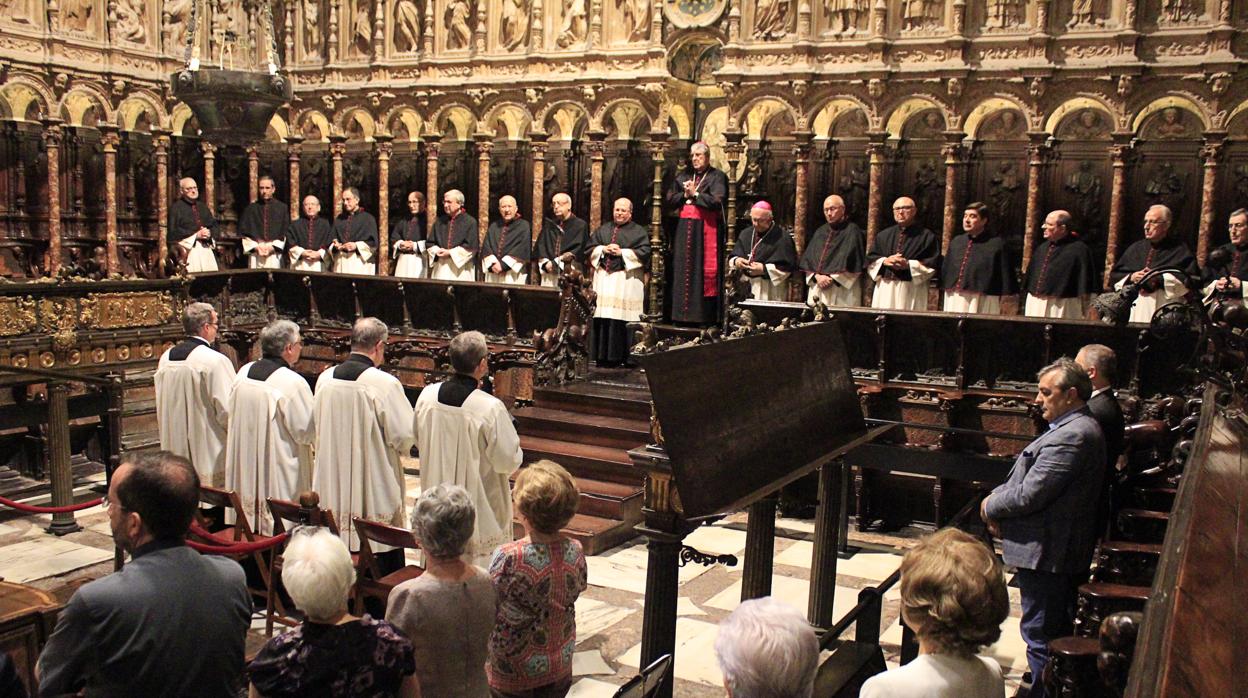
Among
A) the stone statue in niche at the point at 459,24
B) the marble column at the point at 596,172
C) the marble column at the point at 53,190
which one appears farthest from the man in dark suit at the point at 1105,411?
the marble column at the point at 53,190

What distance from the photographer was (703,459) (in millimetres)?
3881

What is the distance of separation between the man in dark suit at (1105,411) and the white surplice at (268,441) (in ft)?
13.9

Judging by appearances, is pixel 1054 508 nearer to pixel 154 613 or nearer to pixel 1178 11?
pixel 154 613

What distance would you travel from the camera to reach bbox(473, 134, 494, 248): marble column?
555 inches

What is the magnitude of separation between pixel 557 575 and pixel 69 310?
23.5 feet

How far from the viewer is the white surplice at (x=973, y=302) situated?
1058cm

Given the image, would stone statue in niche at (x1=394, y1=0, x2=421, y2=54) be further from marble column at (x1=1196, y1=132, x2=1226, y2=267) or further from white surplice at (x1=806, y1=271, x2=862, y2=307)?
marble column at (x1=1196, y1=132, x2=1226, y2=267)

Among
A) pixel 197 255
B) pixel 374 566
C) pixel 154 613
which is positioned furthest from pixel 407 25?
pixel 154 613

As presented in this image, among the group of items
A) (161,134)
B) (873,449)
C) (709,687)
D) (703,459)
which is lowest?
(709,687)

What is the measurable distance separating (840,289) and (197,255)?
8547mm

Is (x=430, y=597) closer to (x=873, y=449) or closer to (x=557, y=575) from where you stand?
(x=557, y=575)

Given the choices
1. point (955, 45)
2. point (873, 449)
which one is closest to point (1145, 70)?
point (955, 45)

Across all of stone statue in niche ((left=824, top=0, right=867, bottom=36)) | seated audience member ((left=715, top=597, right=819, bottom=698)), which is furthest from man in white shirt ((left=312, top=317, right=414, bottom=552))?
stone statue in niche ((left=824, top=0, right=867, bottom=36))

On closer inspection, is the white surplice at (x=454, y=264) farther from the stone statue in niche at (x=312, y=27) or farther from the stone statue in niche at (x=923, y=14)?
the stone statue in niche at (x=923, y=14)
